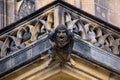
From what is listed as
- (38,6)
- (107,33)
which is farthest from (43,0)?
(107,33)

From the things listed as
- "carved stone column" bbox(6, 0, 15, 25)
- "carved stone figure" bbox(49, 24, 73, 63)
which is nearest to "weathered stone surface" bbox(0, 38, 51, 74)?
"carved stone figure" bbox(49, 24, 73, 63)

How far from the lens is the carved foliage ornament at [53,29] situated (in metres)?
17.1

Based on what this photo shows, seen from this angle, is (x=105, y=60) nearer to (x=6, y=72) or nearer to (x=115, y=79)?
(x=115, y=79)

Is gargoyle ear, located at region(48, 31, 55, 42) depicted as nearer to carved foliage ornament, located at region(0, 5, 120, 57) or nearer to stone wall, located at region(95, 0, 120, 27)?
carved foliage ornament, located at region(0, 5, 120, 57)

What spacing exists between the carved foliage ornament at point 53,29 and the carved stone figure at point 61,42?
11.6 inches

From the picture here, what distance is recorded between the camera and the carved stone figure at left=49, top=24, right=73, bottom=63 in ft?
53.8

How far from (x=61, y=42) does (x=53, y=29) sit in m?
0.46

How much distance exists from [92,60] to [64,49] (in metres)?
0.61

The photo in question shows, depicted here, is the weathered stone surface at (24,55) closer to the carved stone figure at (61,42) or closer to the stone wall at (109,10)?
the carved stone figure at (61,42)

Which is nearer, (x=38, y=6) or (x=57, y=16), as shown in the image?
(x=57, y=16)

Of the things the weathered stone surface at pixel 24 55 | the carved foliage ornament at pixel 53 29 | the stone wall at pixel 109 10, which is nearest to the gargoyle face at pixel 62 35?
the carved foliage ornament at pixel 53 29

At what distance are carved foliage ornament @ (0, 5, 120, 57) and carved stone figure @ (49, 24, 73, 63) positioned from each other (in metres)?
0.29

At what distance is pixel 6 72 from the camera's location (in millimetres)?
17125

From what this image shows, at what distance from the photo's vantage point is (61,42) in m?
16.4
